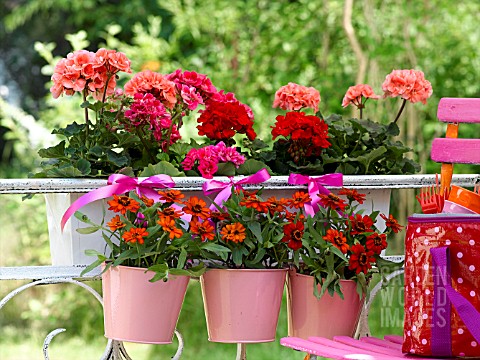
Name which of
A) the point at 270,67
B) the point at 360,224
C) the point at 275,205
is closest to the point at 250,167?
the point at 275,205

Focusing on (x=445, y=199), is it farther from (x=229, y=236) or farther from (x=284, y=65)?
(x=284, y=65)

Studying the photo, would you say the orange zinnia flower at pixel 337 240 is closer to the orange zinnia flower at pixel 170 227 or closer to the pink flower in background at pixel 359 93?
the orange zinnia flower at pixel 170 227

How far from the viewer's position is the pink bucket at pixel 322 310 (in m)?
2.15

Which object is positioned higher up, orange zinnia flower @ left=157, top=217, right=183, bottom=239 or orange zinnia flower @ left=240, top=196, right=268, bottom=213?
orange zinnia flower @ left=240, top=196, right=268, bottom=213

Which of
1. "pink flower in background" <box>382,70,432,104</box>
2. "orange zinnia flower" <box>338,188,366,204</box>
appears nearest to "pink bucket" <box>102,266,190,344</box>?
"orange zinnia flower" <box>338,188,366,204</box>

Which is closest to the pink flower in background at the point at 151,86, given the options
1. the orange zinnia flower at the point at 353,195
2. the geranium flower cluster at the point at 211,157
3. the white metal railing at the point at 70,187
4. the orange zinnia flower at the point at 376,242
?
the geranium flower cluster at the point at 211,157

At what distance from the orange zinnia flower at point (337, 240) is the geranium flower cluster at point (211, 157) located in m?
0.31

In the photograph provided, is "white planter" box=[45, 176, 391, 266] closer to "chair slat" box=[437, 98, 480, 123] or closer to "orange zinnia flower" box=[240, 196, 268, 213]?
"orange zinnia flower" box=[240, 196, 268, 213]

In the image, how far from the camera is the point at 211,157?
225 centimetres

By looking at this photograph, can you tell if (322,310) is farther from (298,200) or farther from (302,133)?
(302,133)

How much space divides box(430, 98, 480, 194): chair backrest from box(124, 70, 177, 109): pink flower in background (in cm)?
67

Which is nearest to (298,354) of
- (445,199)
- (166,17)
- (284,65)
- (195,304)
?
(195,304)

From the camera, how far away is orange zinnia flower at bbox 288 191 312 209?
7.04ft

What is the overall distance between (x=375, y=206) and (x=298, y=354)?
2135mm
